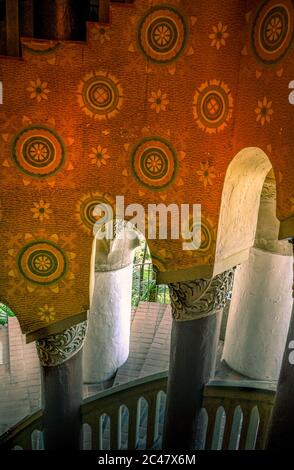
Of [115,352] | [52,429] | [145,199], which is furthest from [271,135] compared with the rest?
[115,352]

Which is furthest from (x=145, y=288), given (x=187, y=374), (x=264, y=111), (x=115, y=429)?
(x=264, y=111)

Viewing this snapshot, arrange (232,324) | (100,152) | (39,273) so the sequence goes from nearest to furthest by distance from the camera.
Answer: (100,152) → (39,273) → (232,324)

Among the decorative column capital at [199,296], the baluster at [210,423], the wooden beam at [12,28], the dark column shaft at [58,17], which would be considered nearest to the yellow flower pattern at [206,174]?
the decorative column capital at [199,296]

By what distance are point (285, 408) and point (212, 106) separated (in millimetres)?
1754

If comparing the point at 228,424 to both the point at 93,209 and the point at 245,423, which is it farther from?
the point at 93,209

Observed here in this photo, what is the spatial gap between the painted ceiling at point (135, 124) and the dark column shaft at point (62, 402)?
73 cm

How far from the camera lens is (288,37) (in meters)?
1.96

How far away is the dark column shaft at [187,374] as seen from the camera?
307cm

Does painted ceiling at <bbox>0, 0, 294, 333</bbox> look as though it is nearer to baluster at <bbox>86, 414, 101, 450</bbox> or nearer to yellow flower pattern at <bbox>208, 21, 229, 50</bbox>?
A: yellow flower pattern at <bbox>208, 21, 229, 50</bbox>

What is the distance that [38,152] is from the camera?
2408mm

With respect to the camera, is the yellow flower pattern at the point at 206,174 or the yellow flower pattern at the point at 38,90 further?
the yellow flower pattern at the point at 206,174

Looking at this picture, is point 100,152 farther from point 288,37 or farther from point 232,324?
point 232,324

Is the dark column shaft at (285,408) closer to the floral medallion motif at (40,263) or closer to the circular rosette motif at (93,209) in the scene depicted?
the circular rosette motif at (93,209)

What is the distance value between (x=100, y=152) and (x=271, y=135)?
1001 mm
